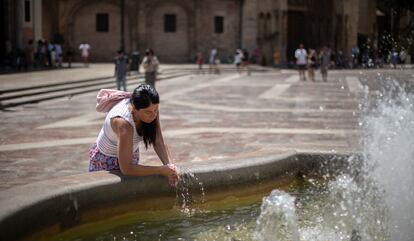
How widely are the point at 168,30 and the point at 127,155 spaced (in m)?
38.7

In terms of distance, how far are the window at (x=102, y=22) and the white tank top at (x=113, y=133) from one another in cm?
3861

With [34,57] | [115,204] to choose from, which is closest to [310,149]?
[115,204]

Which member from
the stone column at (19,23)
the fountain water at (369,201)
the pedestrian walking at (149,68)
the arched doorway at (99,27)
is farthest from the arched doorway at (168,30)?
the fountain water at (369,201)

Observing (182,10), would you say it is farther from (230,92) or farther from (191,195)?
(191,195)

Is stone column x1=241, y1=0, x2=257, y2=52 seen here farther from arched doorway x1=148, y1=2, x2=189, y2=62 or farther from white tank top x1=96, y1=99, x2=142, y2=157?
white tank top x1=96, y1=99, x2=142, y2=157

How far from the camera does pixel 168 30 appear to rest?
42.6 m

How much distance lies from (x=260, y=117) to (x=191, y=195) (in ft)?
26.8

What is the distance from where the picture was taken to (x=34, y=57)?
1228 inches

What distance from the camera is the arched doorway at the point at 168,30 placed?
139 feet

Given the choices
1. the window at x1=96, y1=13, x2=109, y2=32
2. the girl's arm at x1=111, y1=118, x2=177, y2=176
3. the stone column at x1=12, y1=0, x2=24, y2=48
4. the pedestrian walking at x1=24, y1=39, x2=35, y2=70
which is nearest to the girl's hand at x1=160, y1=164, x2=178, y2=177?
the girl's arm at x1=111, y1=118, x2=177, y2=176

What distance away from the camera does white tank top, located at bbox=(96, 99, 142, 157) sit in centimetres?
448

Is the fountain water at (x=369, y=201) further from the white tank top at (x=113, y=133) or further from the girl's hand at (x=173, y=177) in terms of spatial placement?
the white tank top at (x=113, y=133)

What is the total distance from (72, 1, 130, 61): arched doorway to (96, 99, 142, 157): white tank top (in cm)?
3776

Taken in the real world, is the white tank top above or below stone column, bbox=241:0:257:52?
below
